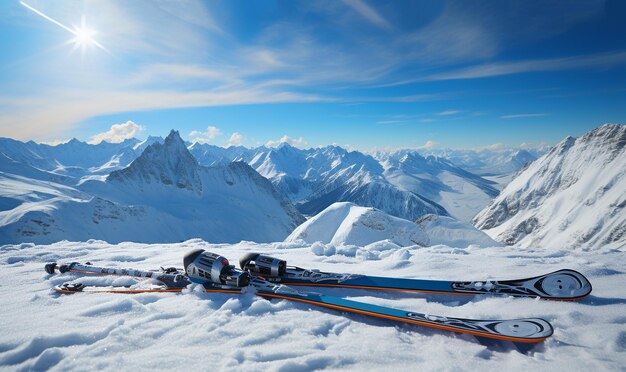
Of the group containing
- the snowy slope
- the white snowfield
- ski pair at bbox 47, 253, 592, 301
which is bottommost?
the white snowfield

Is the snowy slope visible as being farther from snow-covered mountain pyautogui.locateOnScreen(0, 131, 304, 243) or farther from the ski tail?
snow-covered mountain pyautogui.locateOnScreen(0, 131, 304, 243)

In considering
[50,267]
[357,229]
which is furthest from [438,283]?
[357,229]

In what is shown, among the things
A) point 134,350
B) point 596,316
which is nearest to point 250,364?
point 134,350

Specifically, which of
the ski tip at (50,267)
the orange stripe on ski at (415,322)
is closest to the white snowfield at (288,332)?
the orange stripe on ski at (415,322)

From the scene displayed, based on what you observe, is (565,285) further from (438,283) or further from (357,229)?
(357,229)

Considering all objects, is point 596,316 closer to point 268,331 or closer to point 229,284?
point 268,331

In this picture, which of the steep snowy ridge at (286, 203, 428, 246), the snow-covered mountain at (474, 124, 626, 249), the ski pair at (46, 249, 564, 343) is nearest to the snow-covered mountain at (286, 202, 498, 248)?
the steep snowy ridge at (286, 203, 428, 246)

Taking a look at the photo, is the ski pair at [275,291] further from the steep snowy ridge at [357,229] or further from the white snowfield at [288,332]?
the steep snowy ridge at [357,229]
